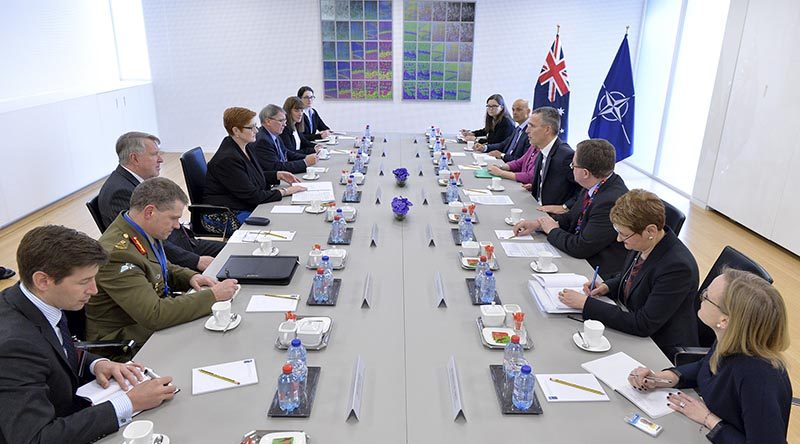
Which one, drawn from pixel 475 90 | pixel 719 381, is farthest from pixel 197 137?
pixel 719 381

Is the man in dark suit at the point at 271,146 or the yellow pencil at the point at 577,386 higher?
the man in dark suit at the point at 271,146

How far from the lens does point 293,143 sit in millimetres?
5723

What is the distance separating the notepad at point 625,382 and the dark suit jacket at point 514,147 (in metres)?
3.40

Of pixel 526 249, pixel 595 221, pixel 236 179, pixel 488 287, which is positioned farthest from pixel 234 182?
pixel 595 221

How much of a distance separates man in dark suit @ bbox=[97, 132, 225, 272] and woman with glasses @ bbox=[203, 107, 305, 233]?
61 cm

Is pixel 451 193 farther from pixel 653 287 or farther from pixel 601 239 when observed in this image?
pixel 653 287

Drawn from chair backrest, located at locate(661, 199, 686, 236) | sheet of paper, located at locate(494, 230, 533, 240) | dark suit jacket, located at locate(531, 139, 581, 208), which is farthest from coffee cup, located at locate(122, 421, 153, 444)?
dark suit jacket, located at locate(531, 139, 581, 208)

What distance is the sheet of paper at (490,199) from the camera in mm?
3855

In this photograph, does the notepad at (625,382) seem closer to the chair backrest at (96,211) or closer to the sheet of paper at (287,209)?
the sheet of paper at (287,209)

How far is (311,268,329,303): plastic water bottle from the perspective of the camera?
7.75 ft

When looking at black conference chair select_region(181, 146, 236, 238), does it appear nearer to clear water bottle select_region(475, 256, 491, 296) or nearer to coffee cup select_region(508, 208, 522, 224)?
coffee cup select_region(508, 208, 522, 224)

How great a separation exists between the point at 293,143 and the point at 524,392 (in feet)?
14.8

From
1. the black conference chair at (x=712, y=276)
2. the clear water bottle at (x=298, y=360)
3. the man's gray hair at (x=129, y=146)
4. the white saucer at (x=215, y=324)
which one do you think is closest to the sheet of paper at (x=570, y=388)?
the black conference chair at (x=712, y=276)

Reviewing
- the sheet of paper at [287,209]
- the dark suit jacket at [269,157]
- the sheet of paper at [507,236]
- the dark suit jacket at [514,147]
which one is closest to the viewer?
the sheet of paper at [507,236]
